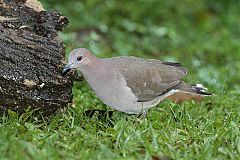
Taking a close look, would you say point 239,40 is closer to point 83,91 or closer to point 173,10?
point 173,10

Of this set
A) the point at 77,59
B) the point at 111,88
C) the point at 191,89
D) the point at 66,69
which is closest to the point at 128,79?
the point at 111,88

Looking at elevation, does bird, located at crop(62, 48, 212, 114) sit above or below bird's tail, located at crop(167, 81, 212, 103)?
above

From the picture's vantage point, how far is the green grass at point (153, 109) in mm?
5695

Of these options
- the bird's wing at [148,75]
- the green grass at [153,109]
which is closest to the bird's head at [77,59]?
the bird's wing at [148,75]

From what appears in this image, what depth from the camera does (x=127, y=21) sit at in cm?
1264

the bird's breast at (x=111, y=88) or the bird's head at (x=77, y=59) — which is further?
the bird's breast at (x=111, y=88)

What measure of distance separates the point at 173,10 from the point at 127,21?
1.28 metres

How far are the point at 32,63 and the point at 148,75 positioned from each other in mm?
1162

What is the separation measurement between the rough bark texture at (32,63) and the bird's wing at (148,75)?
1.69 feet

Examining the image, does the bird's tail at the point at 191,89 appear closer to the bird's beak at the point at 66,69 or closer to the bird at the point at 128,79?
the bird at the point at 128,79

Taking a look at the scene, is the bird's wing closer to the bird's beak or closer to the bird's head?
the bird's head

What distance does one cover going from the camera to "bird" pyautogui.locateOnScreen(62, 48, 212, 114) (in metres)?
6.50

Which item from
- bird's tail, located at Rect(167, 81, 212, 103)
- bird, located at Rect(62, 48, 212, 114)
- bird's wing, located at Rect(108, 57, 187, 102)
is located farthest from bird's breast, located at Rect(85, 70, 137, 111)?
bird's tail, located at Rect(167, 81, 212, 103)

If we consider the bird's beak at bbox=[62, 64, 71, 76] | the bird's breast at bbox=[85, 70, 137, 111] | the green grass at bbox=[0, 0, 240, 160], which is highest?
the bird's beak at bbox=[62, 64, 71, 76]
